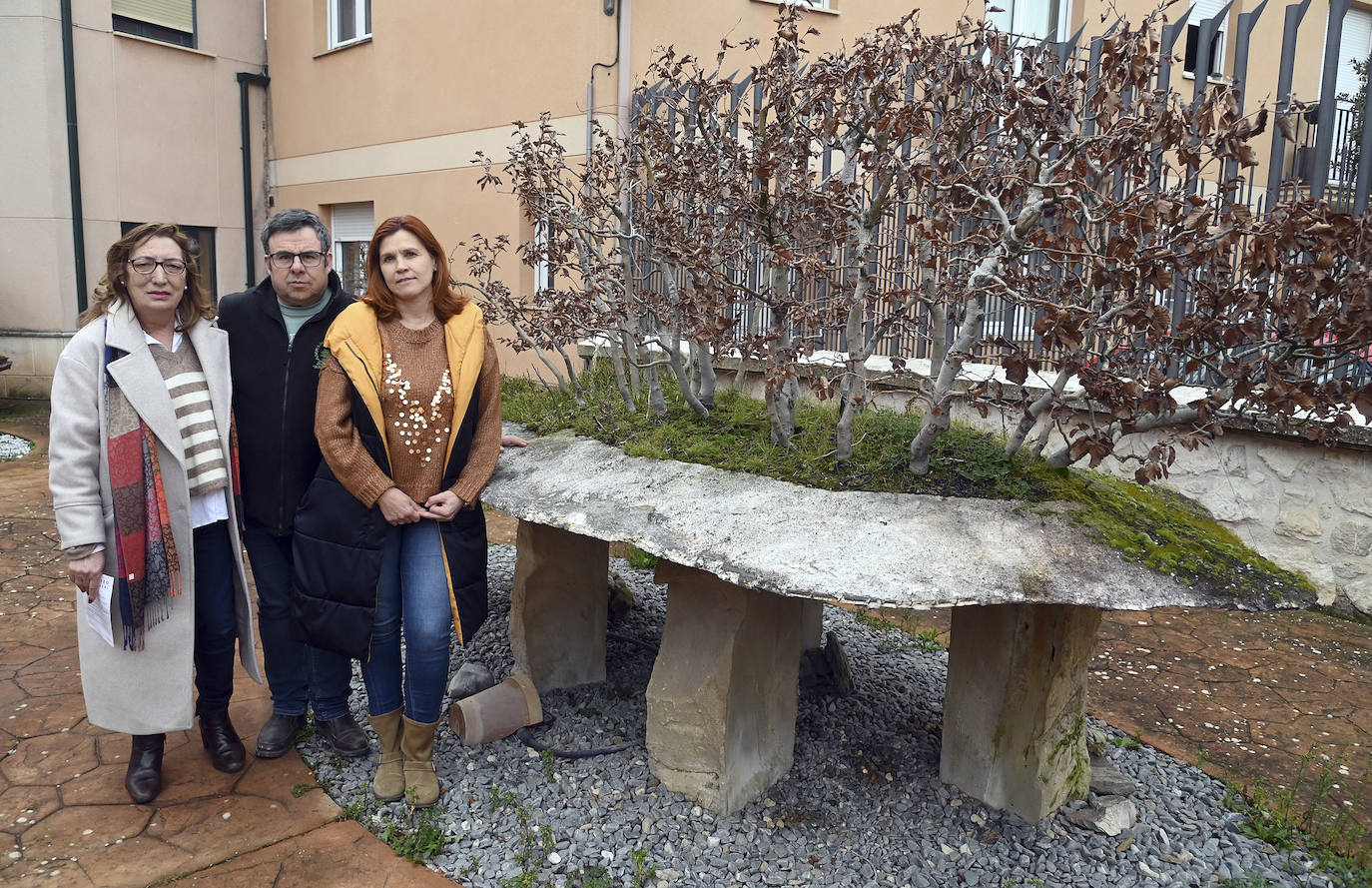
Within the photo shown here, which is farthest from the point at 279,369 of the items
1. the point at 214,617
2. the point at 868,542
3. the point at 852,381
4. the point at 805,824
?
the point at 805,824

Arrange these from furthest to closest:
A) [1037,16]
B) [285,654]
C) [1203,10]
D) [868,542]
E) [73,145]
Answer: [73,145]
[1203,10]
[1037,16]
[285,654]
[868,542]

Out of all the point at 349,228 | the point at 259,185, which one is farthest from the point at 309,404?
the point at 259,185

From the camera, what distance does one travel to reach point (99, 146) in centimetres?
1077

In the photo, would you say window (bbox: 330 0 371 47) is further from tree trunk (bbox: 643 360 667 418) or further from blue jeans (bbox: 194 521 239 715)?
blue jeans (bbox: 194 521 239 715)

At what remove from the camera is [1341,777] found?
341 cm

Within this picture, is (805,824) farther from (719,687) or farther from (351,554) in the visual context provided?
(351,554)

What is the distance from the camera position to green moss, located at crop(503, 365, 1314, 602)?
246 cm

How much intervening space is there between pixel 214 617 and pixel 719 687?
176 cm

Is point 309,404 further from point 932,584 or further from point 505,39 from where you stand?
point 505,39

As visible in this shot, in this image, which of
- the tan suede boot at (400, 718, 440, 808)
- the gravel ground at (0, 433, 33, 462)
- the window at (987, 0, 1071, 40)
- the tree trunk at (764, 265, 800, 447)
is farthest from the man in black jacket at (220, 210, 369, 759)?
the window at (987, 0, 1071, 40)

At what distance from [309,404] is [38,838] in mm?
1544

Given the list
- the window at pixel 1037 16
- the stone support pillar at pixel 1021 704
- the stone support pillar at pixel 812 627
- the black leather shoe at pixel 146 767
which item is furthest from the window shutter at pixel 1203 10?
the black leather shoe at pixel 146 767

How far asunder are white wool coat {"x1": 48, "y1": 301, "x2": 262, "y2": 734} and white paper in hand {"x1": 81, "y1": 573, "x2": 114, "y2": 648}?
3 centimetres

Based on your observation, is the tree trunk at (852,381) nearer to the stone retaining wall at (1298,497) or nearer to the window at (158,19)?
the stone retaining wall at (1298,497)
